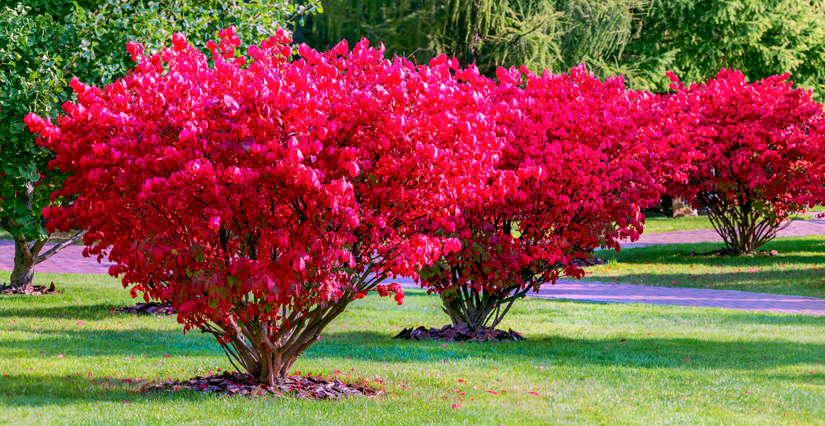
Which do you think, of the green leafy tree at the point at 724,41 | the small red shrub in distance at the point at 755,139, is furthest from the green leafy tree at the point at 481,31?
the small red shrub in distance at the point at 755,139

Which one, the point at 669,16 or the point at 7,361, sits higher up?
the point at 669,16

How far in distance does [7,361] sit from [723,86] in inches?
562

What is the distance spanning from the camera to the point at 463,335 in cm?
977

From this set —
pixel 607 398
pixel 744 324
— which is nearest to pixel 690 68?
pixel 744 324

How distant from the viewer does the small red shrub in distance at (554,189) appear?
8547 mm

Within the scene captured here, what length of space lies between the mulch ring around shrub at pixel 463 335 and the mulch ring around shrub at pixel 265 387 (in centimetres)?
289

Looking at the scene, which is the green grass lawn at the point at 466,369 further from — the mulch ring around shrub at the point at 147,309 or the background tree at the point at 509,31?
A: the background tree at the point at 509,31

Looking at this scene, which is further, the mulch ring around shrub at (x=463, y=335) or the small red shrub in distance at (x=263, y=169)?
the mulch ring around shrub at (x=463, y=335)

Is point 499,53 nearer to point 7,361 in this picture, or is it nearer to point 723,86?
point 723,86

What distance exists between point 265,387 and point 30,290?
7.68 meters

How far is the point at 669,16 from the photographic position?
90.5ft

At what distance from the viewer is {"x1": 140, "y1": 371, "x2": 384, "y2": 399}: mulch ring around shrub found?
6555 millimetres

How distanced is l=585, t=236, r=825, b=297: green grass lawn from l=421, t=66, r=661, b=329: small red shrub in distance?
6.50 metres

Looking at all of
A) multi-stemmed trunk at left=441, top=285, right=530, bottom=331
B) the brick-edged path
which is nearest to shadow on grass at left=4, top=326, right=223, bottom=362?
multi-stemmed trunk at left=441, top=285, right=530, bottom=331
